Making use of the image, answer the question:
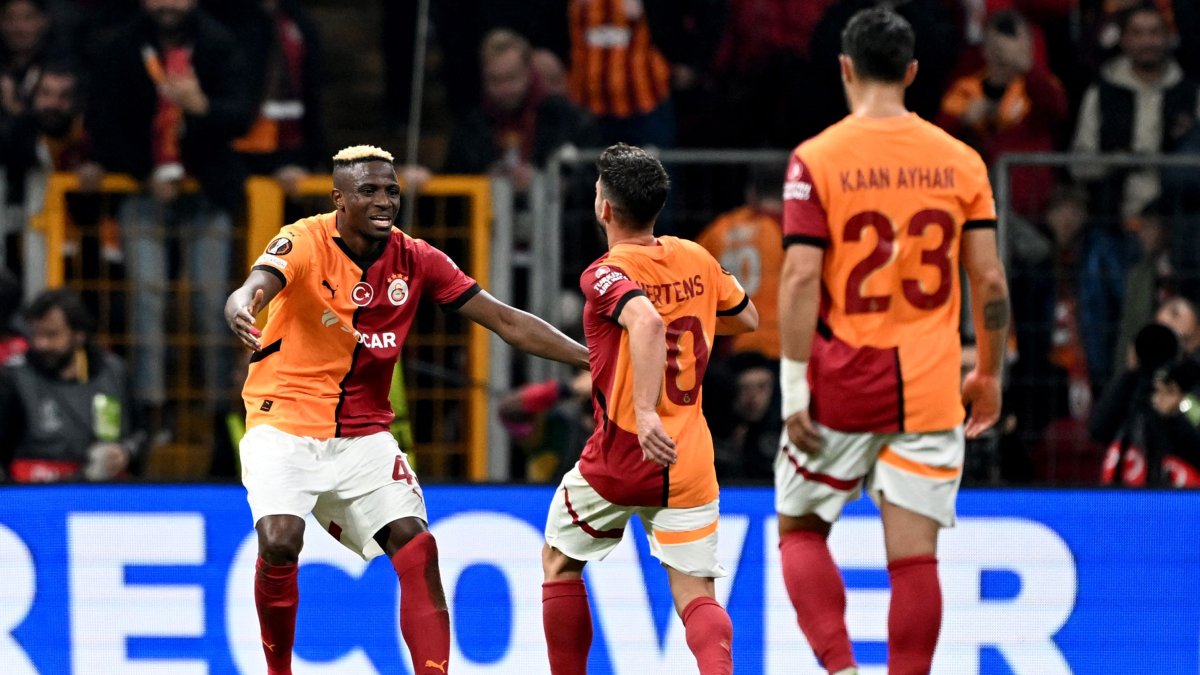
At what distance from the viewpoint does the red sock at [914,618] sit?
6.25m

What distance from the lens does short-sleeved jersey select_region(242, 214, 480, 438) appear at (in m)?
7.27

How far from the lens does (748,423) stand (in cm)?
995

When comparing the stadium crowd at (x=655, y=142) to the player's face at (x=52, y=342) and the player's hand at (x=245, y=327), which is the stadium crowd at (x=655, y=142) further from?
the player's hand at (x=245, y=327)

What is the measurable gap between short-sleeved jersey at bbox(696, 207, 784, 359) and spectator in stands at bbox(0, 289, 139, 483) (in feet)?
9.58

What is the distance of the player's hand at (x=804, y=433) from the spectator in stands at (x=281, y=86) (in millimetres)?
5204

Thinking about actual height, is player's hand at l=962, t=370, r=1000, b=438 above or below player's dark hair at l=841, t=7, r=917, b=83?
below

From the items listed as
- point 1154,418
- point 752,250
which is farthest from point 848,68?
point 752,250

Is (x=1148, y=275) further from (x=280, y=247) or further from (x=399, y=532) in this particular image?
(x=280, y=247)

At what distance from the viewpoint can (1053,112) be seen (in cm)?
1104

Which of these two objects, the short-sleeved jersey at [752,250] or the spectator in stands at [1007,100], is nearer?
the short-sleeved jersey at [752,250]

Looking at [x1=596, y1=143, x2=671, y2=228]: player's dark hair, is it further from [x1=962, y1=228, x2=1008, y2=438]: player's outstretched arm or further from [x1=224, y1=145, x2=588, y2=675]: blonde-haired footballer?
[x1=962, y1=228, x2=1008, y2=438]: player's outstretched arm

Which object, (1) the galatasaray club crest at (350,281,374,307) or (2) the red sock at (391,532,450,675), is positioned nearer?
(2) the red sock at (391,532,450,675)

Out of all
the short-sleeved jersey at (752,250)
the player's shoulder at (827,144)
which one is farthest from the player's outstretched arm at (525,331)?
the short-sleeved jersey at (752,250)

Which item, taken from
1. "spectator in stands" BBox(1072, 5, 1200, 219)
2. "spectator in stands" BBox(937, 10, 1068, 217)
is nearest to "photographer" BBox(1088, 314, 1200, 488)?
"spectator in stands" BBox(1072, 5, 1200, 219)
